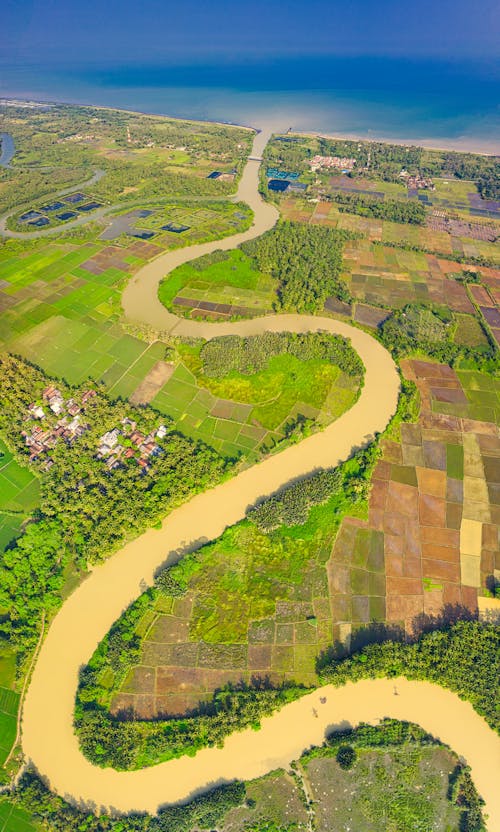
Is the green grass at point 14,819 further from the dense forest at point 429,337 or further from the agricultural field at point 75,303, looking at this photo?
the dense forest at point 429,337

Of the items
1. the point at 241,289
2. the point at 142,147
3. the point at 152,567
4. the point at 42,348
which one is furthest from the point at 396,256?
the point at 142,147

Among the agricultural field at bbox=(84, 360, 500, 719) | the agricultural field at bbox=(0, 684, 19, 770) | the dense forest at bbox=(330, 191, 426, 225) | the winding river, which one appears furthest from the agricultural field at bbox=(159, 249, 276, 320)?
the agricultural field at bbox=(0, 684, 19, 770)

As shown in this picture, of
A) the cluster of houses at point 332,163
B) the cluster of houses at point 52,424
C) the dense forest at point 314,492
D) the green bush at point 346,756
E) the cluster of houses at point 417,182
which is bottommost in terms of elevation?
the green bush at point 346,756

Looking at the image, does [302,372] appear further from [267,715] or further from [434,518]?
[267,715]

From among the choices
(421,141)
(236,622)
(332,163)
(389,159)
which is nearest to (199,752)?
(236,622)

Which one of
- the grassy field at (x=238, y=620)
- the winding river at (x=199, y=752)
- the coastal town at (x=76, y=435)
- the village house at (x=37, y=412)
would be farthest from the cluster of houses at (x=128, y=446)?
the grassy field at (x=238, y=620)
